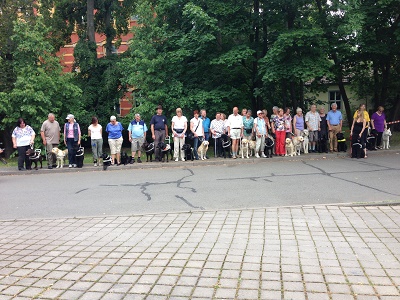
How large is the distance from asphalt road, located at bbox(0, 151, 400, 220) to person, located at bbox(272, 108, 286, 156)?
1187 millimetres

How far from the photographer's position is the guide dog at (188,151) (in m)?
14.2

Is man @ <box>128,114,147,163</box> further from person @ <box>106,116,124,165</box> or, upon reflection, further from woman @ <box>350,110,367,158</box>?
woman @ <box>350,110,367,158</box>

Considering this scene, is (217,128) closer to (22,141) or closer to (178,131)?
(178,131)

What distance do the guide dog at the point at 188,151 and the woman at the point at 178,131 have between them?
0.12 metres

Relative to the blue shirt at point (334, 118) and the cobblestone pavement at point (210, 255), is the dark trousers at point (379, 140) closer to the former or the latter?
the blue shirt at point (334, 118)

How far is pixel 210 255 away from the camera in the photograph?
4.65 meters

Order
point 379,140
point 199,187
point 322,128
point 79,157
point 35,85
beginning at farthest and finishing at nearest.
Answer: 1. point 35,85
2. point 379,140
3. point 322,128
4. point 79,157
5. point 199,187

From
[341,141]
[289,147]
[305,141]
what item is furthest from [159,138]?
[341,141]

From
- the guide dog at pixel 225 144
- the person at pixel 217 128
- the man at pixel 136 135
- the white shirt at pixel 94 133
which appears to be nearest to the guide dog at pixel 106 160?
the white shirt at pixel 94 133

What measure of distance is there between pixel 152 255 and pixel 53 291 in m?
1.29

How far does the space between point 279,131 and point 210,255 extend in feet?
34.0

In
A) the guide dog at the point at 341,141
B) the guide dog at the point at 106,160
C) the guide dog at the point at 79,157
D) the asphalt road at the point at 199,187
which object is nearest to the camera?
the asphalt road at the point at 199,187

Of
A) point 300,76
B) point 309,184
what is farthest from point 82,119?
point 309,184

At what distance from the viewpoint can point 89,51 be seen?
73.7ft
